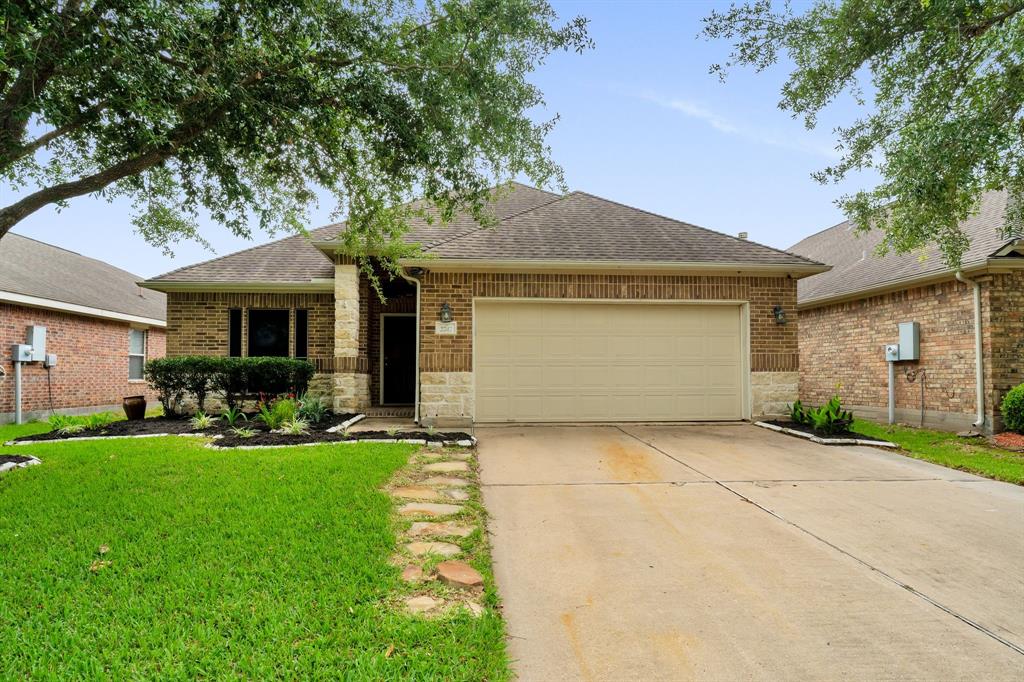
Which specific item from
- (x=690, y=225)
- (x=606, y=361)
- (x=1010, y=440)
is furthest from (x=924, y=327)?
(x=606, y=361)

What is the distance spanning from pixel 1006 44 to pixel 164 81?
10073mm

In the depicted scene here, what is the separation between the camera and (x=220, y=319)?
12242 millimetres

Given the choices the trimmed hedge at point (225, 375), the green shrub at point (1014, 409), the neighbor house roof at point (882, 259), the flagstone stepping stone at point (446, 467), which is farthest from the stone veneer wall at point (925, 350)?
the trimmed hedge at point (225, 375)

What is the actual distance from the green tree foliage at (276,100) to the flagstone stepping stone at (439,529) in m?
4.16

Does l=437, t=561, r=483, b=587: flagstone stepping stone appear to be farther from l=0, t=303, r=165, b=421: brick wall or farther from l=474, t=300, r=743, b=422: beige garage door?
l=0, t=303, r=165, b=421: brick wall

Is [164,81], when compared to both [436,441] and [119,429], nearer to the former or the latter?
[436,441]

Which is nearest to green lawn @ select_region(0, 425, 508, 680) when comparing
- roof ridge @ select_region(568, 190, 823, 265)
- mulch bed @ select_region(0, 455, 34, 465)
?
mulch bed @ select_region(0, 455, 34, 465)

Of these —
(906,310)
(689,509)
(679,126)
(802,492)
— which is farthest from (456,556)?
(906,310)

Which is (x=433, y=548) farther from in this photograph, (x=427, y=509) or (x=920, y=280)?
(x=920, y=280)

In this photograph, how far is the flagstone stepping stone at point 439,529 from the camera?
4203mm

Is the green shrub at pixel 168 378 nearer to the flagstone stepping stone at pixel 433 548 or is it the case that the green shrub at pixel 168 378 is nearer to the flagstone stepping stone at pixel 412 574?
→ the flagstone stepping stone at pixel 433 548

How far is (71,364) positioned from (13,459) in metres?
8.94

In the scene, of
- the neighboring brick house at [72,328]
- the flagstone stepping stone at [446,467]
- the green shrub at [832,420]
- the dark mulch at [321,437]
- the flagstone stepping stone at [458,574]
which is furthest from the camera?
the neighboring brick house at [72,328]

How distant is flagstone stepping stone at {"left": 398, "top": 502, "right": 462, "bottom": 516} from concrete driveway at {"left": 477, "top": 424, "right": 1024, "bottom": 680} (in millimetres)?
416
